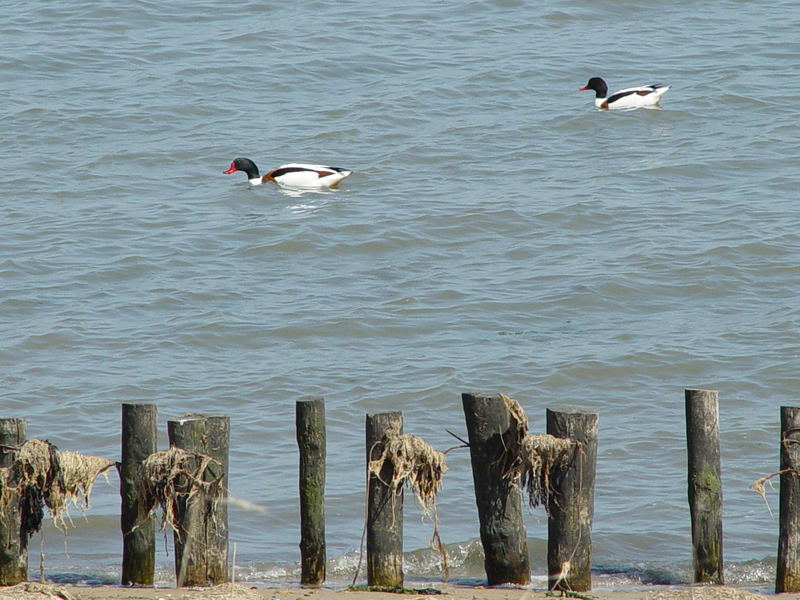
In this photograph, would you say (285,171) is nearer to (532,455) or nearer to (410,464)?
(410,464)

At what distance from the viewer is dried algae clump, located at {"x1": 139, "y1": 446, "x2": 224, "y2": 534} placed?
6816 millimetres

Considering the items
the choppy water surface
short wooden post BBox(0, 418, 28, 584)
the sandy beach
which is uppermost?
the choppy water surface

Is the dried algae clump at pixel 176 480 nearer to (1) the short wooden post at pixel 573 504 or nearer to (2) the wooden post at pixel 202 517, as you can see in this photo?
(2) the wooden post at pixel 202 517

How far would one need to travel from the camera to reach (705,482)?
7023 millimetres

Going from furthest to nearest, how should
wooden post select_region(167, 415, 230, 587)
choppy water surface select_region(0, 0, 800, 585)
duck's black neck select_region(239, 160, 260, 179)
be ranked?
duck's black neck select_region(239, 160, 260, 179), choppy water surface select_region(0, 0, 800, 585), wooden post select_region(167, 415, 230, 587)

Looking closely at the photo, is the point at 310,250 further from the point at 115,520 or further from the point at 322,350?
the point at 115,520

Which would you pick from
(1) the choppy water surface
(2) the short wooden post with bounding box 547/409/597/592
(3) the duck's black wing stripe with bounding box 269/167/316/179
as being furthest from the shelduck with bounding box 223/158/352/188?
(2) the short wooden post with bounding box 547/409/597/592

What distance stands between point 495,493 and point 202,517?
1652 mm

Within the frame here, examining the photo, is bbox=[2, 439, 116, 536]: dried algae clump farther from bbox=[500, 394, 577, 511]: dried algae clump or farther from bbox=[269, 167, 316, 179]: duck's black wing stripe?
bbox=[269, 167, 316, 179]: duck's black wing stripe

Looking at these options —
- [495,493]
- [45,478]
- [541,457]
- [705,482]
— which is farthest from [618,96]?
[45,478]

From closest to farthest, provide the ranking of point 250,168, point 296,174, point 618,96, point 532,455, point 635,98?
point 532,455
point 296,174
point 250,168
point 635,98
point 618,96

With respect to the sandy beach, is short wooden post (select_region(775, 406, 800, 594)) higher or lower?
higher

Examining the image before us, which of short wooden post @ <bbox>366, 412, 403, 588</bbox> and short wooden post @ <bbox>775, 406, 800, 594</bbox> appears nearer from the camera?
short wooden post @ <bbox>775, 406, 800, 594</bbox>

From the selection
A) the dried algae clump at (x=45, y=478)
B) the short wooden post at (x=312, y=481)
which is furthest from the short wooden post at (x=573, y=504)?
the dried algae clump at (x=45, y=478)
